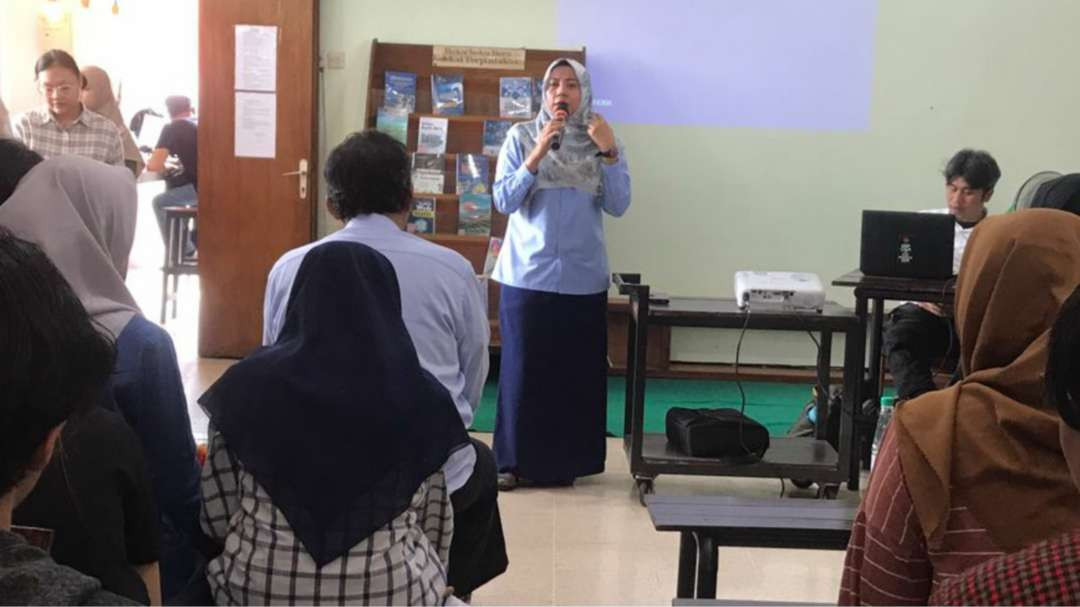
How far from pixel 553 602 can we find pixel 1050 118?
4.48 m

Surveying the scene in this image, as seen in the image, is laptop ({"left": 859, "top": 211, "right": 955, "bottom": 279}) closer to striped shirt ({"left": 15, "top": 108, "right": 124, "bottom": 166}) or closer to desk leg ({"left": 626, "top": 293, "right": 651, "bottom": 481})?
desk leg ({"left": 626, "top": 293, "right": 651, "bottom": 481})

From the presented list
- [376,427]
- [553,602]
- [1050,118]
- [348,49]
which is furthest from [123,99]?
[376,427]

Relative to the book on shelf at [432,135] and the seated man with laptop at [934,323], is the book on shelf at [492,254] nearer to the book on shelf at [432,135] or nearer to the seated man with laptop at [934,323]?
the book on shelf at [432,135]

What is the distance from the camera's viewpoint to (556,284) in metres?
4.39

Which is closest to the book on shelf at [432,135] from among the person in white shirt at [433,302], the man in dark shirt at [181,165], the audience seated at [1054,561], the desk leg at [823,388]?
the man in dark shirt at [181,165]

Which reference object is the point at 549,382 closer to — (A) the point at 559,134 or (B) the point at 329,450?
A: (A) the point at 559,134

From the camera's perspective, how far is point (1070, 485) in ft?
5.67

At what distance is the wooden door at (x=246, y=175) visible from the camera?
20.5ft

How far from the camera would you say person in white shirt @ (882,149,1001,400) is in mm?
4734

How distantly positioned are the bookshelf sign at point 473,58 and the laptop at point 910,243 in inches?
98.9

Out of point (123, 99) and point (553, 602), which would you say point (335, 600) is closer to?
point (553, 602)

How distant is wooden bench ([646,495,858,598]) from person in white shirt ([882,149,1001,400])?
7.12 ft

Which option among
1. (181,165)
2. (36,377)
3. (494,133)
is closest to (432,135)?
(494,133)

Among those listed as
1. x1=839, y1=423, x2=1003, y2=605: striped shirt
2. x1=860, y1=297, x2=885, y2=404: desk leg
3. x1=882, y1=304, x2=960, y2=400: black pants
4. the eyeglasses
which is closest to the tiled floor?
x1=860, y1=297, x2=885, y2=404: desk leg
